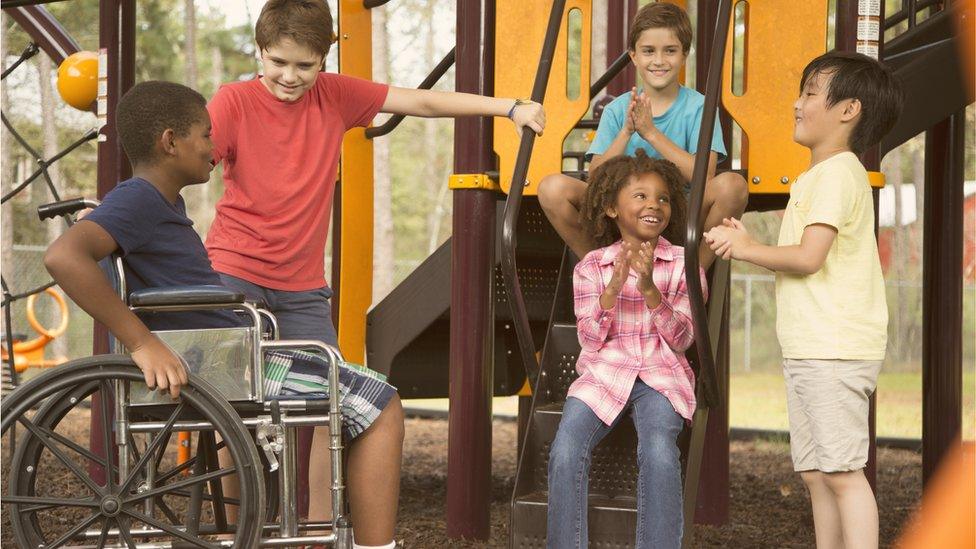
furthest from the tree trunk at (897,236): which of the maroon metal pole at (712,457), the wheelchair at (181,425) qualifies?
the wheelchair at (181,425)

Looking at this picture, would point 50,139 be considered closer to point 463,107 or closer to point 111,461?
point 463,107

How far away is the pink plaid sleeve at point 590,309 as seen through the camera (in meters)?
3.55

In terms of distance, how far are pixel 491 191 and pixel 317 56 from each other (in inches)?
43.1

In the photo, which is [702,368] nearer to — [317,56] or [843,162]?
[843,162]

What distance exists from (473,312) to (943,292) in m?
2.33

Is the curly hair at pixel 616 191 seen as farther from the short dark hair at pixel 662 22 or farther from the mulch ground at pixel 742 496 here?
the mulch ground at pixel 742 496

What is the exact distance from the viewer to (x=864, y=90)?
3346 mm

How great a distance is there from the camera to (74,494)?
5684mm

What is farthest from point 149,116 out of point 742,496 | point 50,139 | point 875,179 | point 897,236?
point 897,236

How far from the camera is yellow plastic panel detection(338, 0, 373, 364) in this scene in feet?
17.9

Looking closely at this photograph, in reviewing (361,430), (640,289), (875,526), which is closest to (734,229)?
(640,289)

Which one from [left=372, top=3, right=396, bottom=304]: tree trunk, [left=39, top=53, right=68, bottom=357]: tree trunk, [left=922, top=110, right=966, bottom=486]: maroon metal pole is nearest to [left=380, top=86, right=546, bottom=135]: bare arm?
[left=922, top=110, right=966, bottom=486]: maroon metal pole

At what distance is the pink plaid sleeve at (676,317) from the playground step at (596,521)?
0.48 m

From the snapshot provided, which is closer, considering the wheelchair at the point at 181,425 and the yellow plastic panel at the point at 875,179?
the wheelchair at the point at 181,425
